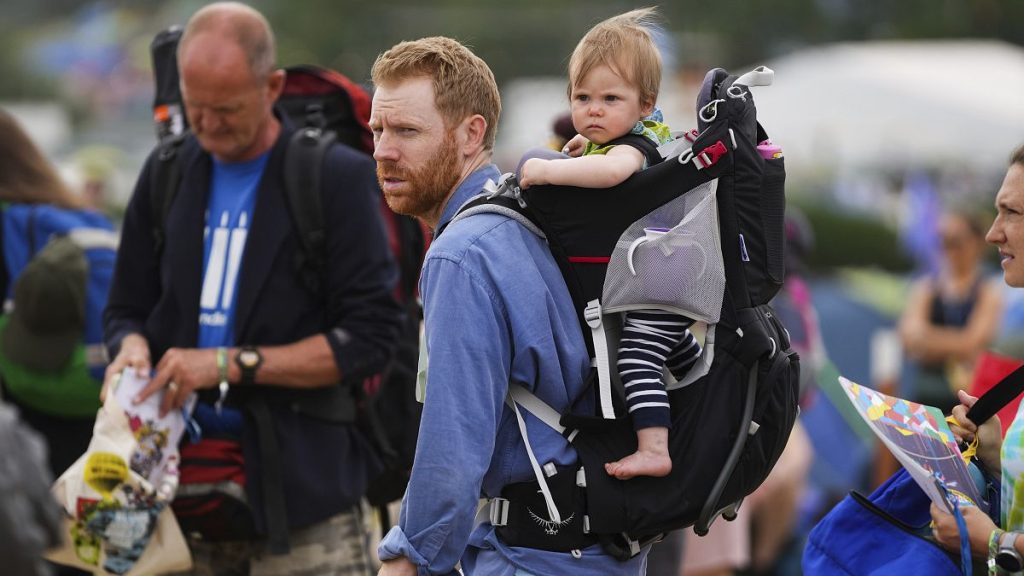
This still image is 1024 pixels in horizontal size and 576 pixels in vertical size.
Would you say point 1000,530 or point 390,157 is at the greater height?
point 390,157

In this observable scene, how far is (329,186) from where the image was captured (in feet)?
16.5

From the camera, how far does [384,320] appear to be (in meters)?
5.07

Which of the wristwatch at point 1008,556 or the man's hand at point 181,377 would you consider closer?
the wristwatch at point 1008,556

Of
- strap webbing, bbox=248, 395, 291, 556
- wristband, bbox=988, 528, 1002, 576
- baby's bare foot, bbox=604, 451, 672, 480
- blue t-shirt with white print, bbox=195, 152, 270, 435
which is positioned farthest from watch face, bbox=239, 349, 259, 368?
wristband, bbox=988, 528, 1002, 576

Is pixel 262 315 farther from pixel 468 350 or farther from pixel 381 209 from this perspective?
A: pixel 468 350

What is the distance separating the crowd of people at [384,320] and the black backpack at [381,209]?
0.08 m

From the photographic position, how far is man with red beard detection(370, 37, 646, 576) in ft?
11.1

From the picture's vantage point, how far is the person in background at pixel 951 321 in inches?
380

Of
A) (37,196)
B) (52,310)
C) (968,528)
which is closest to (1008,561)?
(968,528)

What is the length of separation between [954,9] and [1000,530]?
3421 cm

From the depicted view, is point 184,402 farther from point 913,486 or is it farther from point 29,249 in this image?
point 913,486

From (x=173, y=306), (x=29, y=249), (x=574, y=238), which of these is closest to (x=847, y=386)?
(x=574, y=238)

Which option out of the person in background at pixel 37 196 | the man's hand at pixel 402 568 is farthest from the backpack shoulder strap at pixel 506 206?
the person in background at pixel 37 196

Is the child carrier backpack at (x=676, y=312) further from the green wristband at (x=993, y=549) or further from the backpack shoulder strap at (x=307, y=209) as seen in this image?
the backpack shoulder strap at (x=307, y=209)
